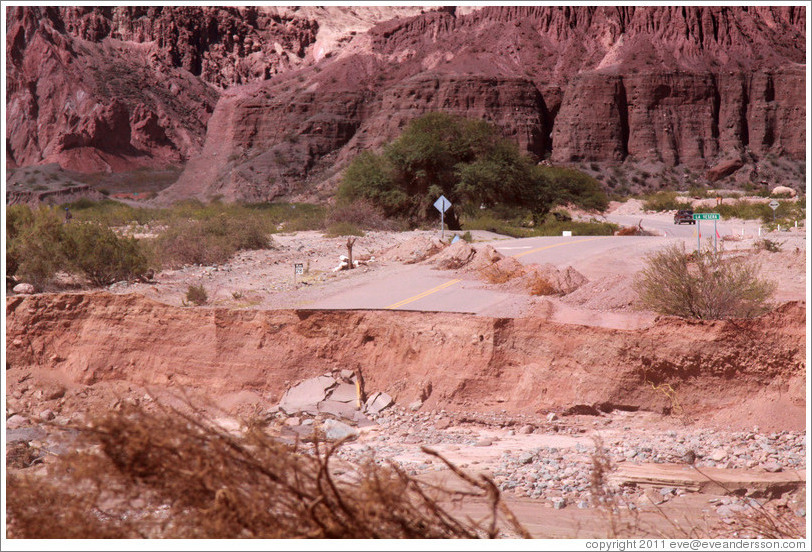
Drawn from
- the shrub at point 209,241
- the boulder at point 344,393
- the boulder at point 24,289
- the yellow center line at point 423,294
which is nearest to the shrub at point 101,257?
the boulder at point 24,289

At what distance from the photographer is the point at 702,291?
14.5m

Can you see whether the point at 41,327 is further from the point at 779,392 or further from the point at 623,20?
the point at 623,20

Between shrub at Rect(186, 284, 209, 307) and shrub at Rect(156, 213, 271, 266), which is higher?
shrub at Rect(186, 284, 209, 307)

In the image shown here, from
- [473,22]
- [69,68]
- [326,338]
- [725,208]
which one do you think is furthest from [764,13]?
[326,338]

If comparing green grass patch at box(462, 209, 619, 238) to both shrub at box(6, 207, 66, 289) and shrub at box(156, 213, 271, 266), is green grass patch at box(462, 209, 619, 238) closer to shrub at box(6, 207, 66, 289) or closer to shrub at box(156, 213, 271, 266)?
shrub at box(156, 213, 271, 266)

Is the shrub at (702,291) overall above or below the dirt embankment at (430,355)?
above

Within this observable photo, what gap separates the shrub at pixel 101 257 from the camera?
19672 mm

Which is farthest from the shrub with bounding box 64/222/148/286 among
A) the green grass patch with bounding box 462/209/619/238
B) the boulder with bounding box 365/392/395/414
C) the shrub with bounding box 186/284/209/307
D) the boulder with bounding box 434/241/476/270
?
the green grass patch with bounding box 462/209/619/238

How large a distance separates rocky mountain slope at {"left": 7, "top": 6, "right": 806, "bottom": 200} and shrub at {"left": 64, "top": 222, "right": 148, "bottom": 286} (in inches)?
2128

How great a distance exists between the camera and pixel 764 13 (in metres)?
94.2

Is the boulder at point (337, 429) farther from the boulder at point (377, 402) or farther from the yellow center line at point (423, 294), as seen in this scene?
the yellow center line at point (423, 294)

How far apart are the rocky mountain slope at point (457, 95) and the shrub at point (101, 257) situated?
54.1 m

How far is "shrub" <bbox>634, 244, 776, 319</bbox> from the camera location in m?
14.1

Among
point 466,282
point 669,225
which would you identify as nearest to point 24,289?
point 466,282
